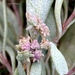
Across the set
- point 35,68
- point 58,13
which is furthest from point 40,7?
point 35,68

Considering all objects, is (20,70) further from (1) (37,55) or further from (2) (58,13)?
(2) (58,13)

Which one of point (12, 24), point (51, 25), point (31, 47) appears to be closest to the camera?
point (31, 47)

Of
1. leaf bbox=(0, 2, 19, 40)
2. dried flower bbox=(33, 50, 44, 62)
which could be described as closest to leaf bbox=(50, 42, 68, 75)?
dried flower bbox=(33, 50, 44, 62)

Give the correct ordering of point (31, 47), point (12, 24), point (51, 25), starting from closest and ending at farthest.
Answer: point (31, 47), point (51, 25), point (12, 24)

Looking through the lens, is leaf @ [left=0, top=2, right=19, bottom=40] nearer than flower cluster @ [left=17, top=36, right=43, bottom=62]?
No

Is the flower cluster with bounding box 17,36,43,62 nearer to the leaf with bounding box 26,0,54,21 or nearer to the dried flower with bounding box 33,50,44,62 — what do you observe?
the dried flower with bounding box 33,50,44,62

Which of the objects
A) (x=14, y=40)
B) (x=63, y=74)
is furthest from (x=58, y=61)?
(x=14, y=40)
